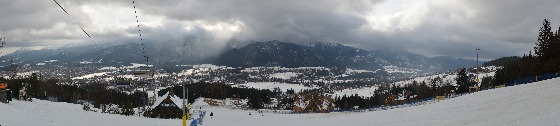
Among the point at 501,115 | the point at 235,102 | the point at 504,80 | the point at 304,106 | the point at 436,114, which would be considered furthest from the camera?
the point at 235,102

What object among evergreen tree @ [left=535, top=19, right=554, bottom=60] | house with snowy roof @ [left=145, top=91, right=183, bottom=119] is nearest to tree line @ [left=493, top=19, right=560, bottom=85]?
evergreen tree @ [left=535, top=19, right=554, bottom=60]

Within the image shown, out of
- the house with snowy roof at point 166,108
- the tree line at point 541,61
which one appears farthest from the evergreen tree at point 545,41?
the house with snowy roof at point 166,108

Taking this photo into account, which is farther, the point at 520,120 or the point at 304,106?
the point at 304,106

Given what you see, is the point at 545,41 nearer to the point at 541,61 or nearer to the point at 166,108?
the point at 541,61

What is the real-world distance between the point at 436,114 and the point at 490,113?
703cm

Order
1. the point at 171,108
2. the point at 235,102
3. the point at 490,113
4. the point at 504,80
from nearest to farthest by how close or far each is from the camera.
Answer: the point at 490,113 < the point at 171,108 < the point at 504,80 < the point at 235,102

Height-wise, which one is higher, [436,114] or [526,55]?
[526,55]

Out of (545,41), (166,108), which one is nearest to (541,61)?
(545,41)

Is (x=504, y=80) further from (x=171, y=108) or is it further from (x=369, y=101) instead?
(x=171, y=108)

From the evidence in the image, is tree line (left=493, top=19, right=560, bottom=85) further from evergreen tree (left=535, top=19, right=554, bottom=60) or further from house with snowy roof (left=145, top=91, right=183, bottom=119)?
house with snowy roof (left=145, top=91, right=183, bottom=119)

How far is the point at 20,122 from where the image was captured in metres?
26.9

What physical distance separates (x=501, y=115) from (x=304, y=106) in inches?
3992

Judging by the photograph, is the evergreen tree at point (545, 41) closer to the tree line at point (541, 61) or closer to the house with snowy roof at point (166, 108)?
the tree line at point (541, 61)

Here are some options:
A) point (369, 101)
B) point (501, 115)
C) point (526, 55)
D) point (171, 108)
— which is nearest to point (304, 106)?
point (369, 101)
